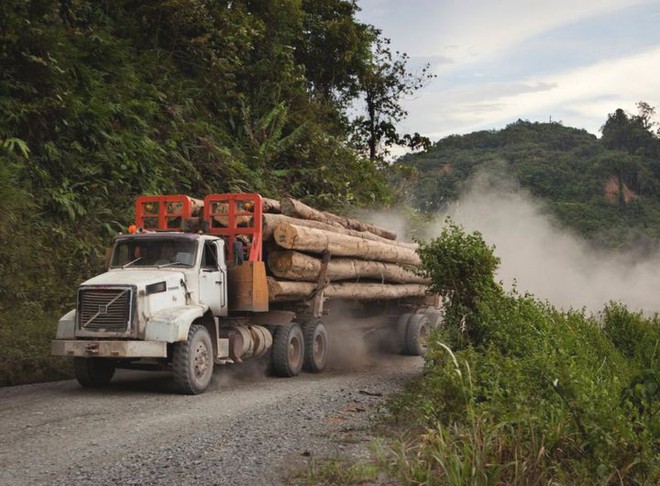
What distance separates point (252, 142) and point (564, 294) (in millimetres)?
28014

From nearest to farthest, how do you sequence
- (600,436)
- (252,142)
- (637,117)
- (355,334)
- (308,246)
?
(600,436) → (308,246) → (355,334) → (252,142) → (637,117)

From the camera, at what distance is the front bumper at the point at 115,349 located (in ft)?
35.2

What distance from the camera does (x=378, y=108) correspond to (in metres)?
36.8

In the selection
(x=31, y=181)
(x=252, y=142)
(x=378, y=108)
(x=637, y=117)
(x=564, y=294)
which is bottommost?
(x=564, y=294)

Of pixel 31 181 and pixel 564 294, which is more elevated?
pixel 31 181

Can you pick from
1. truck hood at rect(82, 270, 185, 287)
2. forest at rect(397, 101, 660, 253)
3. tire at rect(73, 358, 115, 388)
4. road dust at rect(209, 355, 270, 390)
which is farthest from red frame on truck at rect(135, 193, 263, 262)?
forest at rect(397, 101, 660, 253)

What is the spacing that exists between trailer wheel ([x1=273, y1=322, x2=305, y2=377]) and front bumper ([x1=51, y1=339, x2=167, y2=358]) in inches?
128

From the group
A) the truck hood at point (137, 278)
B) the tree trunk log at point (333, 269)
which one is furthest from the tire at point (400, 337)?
the truck hood at point (137, 278)

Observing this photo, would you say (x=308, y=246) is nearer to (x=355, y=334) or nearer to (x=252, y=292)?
(x=252, y=292)

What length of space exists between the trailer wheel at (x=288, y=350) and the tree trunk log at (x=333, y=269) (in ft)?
3.21

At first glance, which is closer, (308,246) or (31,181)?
(308,246)

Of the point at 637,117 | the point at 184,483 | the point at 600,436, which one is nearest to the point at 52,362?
the point at 184,483

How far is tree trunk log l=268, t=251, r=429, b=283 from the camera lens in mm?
13672

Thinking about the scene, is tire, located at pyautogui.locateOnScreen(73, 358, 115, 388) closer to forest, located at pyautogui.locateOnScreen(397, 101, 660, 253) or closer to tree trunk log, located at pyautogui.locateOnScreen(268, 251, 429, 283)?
tree trunk log, located at pyautogui.locateOnScreen(268, 251, 429, 283)
